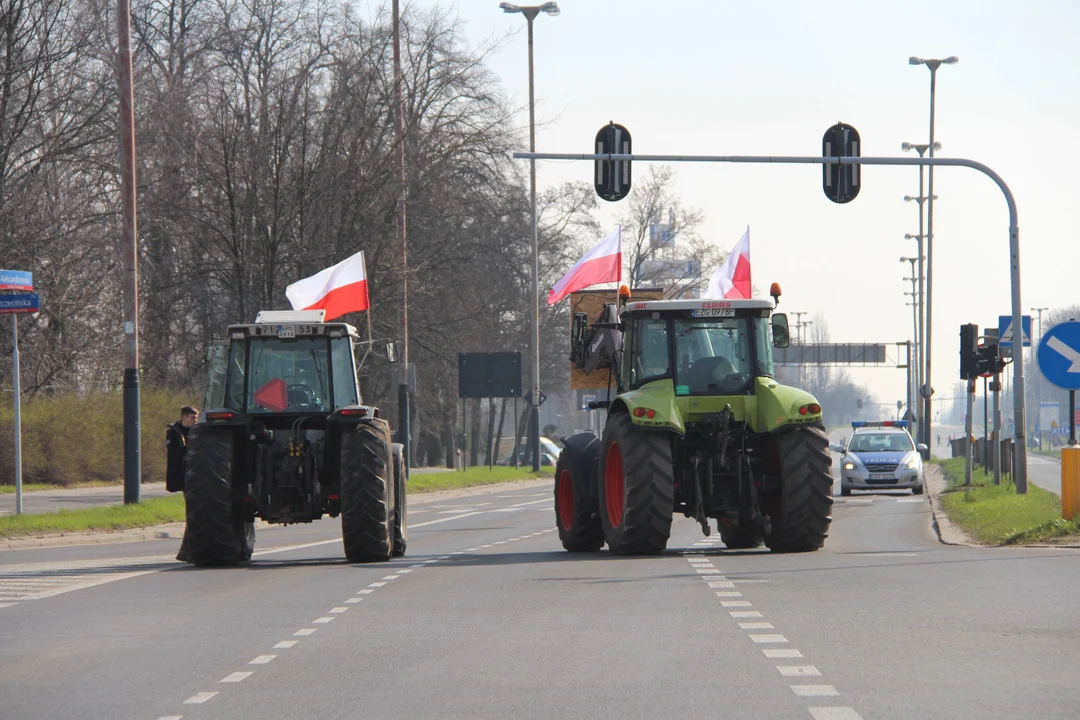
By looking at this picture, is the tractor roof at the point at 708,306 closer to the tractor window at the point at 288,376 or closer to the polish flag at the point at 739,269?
the tractor window at the point at 288,376

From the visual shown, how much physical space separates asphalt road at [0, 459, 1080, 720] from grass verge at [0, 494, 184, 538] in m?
4.56

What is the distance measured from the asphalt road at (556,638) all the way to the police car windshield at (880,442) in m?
22.7

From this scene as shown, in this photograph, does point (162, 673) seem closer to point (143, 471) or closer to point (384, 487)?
point (384, 487)

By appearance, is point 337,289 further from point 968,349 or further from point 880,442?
point 880,442

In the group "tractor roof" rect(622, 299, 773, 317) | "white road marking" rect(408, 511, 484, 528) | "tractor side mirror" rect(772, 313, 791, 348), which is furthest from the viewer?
"white road marking" rect(408, 511, 484, 528)

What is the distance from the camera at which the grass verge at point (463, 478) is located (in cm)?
4644

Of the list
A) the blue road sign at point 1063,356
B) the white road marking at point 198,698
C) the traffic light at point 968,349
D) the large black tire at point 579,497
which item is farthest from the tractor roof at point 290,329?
the traffic light at point 968,349

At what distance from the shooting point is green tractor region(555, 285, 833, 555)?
1780 cm

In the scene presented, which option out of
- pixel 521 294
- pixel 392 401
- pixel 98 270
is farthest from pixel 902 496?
pixel 521 294

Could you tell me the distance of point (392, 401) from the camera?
50562mm

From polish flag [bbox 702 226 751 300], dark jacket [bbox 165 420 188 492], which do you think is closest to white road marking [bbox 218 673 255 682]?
dark jacket [bbox 165 420 188 492]

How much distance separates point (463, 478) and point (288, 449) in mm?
32848

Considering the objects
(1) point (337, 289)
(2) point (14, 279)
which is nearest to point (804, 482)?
(2) point (14, 279)

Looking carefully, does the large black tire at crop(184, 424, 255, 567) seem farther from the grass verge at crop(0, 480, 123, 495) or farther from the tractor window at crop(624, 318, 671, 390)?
the grass verge at crop(0, 480, 123, 495)
